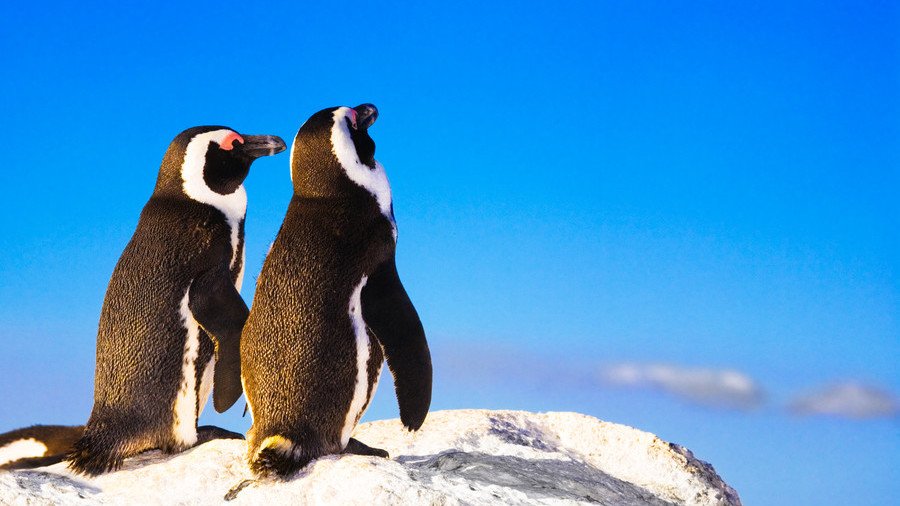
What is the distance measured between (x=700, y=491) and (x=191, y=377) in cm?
292

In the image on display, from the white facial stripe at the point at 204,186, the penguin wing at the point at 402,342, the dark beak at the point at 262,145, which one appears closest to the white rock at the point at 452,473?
the penguin wing at the point at 402,342

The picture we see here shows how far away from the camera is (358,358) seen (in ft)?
13.6

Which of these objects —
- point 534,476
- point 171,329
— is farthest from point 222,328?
point 534,476

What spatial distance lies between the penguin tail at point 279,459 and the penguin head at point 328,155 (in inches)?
45.5

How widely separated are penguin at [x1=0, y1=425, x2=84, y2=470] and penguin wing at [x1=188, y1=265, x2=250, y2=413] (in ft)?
2.95

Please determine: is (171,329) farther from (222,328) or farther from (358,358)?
(358,358)

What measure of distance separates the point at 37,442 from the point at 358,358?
2.01 metres

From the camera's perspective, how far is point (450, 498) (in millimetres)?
3863

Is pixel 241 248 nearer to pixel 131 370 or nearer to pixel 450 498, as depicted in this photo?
pixel 131 370

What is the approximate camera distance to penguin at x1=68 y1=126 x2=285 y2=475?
14.7 ft

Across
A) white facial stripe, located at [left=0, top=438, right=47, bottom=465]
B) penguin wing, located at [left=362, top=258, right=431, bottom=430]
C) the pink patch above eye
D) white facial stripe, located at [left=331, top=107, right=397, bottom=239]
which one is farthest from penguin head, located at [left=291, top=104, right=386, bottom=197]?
white facial stripe, located at [left=0, top=438, right=47, bottom=465]

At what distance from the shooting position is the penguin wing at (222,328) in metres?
A: 4.49

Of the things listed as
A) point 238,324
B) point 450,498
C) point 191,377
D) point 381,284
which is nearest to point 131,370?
point 191,377

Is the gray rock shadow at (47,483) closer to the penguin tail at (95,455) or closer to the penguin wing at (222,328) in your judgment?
the penguin tail at (95,455)
